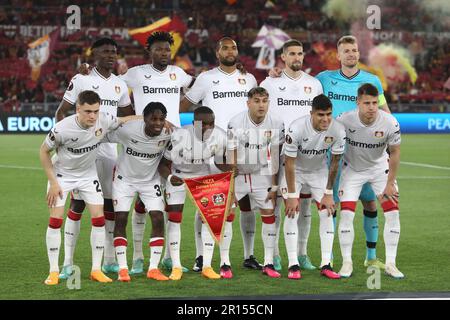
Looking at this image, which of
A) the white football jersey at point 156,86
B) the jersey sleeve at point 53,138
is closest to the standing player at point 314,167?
the white football jersey at point 156,86

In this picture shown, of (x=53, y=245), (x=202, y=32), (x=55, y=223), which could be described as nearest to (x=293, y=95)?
(x=55, y=223)

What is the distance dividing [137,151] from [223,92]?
122cm

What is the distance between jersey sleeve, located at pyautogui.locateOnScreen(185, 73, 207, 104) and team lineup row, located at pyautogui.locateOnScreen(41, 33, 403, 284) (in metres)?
0.01

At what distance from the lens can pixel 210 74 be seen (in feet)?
27.8

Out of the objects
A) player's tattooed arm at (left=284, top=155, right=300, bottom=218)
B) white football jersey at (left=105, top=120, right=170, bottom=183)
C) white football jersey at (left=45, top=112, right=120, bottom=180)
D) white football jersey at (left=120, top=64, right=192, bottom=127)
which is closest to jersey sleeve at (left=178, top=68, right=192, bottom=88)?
white football jersey at (left=120, top=64, right=192, bottom=127)

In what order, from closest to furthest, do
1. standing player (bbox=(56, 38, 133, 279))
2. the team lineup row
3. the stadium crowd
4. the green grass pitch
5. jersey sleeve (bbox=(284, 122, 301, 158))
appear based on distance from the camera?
the green grass pitch
the team lineup row
jersey sleeve (bbox=(284, 122, 301, 158))
standing player (bbox=(56, 38, 133, 279))
the stadium crowd

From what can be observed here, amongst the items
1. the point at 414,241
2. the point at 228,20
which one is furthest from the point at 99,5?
the point at 414,241

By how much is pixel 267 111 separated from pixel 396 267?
2042 mm

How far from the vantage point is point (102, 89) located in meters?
8.08

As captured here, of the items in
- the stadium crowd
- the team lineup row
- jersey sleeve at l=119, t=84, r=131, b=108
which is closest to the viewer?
the team lineup row

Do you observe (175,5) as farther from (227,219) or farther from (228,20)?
(227,219)

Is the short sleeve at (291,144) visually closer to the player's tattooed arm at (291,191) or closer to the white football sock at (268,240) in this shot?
the player's tattooed arm at (291,191)

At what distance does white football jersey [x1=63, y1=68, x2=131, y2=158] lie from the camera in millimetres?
8070

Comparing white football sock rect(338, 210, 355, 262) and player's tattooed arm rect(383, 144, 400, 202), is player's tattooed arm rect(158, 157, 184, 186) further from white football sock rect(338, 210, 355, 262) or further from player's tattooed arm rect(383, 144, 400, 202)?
player's tattooed arm rect(383, 144, 400, 202)
